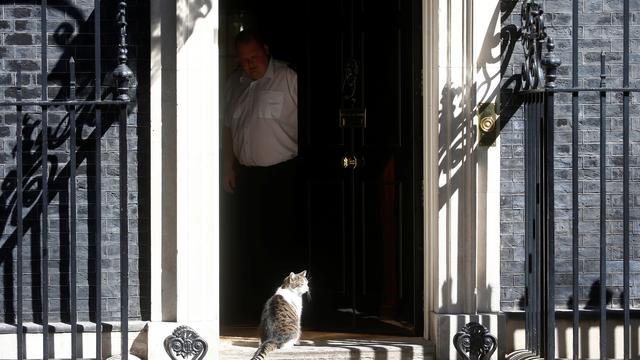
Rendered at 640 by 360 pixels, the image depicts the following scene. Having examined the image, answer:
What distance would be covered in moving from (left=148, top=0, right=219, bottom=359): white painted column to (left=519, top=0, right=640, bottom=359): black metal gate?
6.55 ft

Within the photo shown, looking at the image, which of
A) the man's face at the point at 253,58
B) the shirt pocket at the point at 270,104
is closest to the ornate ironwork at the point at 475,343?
the shirt pocket at the point at 270,104

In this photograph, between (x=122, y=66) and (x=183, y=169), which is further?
(x=183, y=169)

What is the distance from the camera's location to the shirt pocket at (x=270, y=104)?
894 centimetres

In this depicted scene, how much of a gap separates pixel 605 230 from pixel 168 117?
2812 mm

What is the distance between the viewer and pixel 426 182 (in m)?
8.21

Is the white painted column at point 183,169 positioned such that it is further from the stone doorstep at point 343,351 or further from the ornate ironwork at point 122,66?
the ornate ironwork at point 122,66

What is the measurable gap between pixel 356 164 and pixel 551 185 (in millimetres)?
1832

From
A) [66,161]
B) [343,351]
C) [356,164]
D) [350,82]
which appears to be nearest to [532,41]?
[350,82]

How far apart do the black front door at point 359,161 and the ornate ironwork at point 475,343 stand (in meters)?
0.84

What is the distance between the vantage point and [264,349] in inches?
301

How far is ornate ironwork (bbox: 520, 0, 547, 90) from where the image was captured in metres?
7.50

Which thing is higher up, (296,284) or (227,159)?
(227,159)

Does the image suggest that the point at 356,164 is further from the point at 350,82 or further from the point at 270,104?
the point at 270,104

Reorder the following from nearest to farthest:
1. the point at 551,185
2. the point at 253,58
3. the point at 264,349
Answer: the point at 551,185 → the point at 264,349 → the point at 253,58
